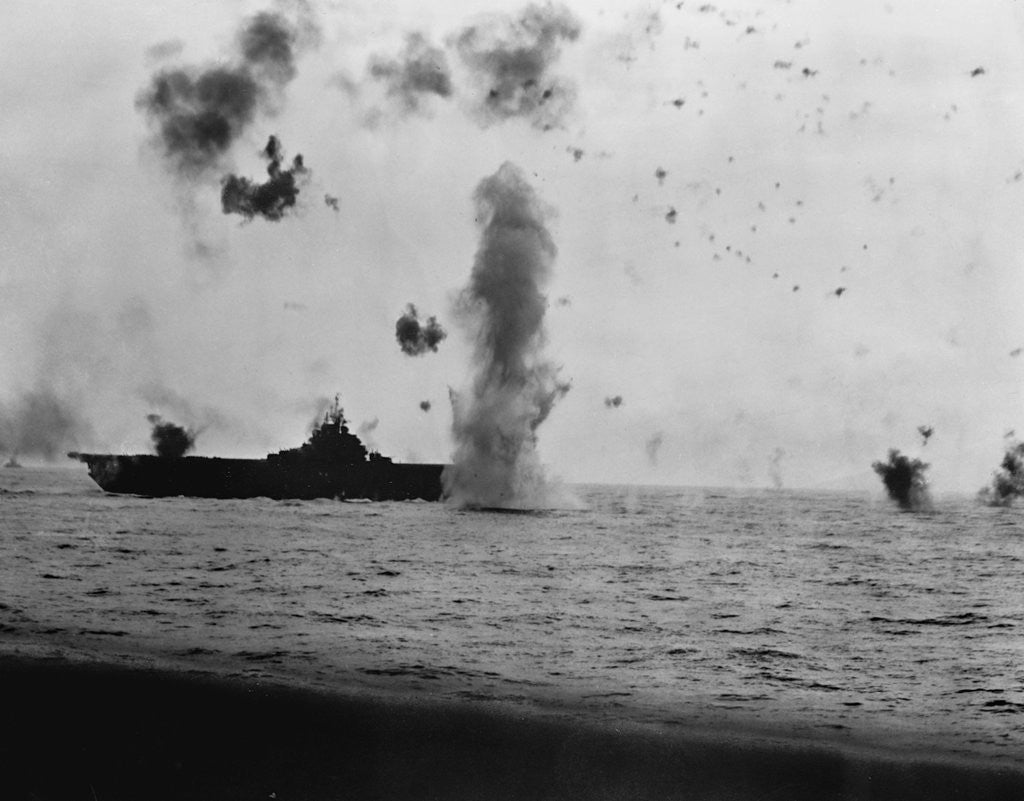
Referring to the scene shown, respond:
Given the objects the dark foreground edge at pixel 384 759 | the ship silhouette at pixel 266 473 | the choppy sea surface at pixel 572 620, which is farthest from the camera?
the ship silhouette at pixel 266 473

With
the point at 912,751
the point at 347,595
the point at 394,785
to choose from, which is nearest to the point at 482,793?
the point at 394,785

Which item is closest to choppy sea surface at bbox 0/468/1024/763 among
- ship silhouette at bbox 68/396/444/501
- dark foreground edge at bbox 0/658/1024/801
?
dark foreground edge at bbox 0/658/1024/801

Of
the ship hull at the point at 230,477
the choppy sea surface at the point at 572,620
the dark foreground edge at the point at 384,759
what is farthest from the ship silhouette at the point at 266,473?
the dark foreground edge at the point at 384,759

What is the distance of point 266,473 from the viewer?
104 meters

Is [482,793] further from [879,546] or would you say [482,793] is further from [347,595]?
[879,546]

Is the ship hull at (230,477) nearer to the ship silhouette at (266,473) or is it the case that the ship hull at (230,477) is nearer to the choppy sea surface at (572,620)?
the ship silhouette at (266,473)

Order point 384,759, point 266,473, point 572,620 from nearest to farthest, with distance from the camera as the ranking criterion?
point 384,759 < point 572,620 < point 266,473

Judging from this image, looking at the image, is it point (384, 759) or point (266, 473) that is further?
point (266, 473)

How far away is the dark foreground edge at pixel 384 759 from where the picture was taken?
11945 millimetres

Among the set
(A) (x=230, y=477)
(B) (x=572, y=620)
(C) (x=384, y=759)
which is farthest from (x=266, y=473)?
(C) (x=384, y=759)

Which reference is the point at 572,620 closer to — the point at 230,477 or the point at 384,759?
the point at 384,759

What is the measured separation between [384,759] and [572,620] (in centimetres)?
1613

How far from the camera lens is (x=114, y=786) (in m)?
11.8

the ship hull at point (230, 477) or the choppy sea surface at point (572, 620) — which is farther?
the ship hull at point (230, 477)
